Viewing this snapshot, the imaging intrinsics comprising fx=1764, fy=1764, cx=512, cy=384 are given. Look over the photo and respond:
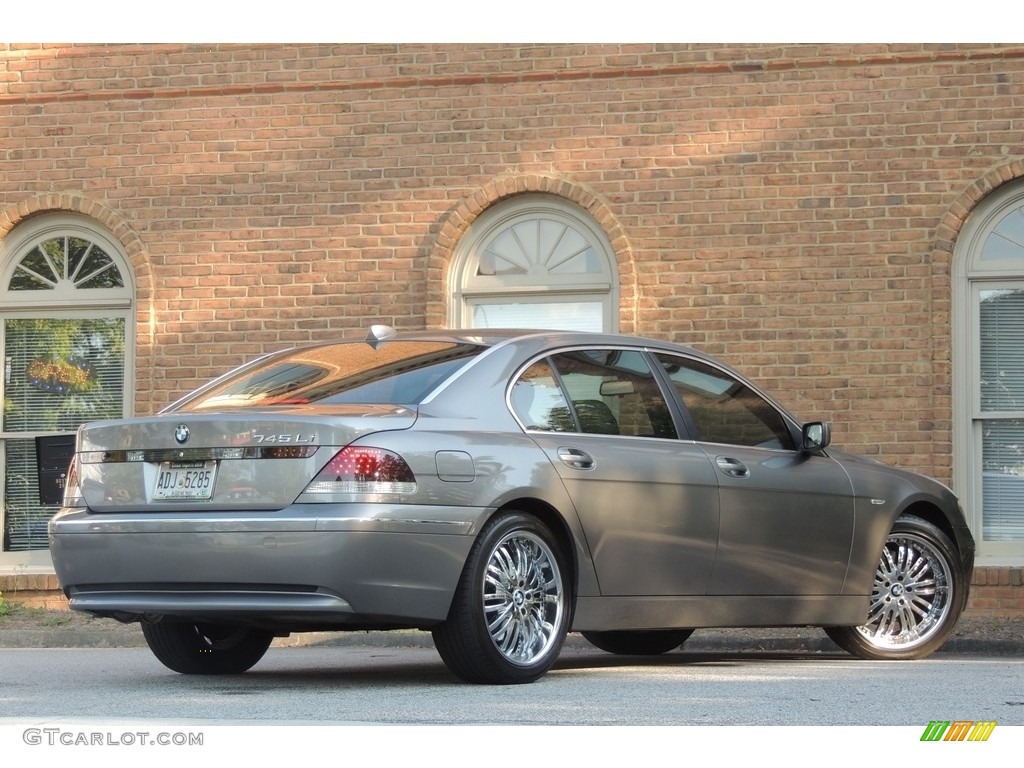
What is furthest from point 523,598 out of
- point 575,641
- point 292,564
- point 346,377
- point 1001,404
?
point 1001,404

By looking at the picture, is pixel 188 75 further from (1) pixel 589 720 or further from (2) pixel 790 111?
(1) pixel 589 720

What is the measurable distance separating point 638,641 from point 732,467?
182 centimetres

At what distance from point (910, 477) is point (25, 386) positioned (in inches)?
325

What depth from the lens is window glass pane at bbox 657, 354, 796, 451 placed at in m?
8.17

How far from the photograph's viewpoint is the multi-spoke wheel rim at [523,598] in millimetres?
6859

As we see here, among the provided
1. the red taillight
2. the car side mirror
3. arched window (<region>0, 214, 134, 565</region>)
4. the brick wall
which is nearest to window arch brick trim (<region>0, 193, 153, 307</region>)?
the brick wall

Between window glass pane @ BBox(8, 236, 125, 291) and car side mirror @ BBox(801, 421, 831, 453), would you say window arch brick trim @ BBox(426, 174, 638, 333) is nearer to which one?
window glass pane @ BBox(8, 236, 125, 291)

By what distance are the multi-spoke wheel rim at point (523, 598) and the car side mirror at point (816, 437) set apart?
1.91 metres

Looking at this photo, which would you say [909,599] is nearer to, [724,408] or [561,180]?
[724,408]

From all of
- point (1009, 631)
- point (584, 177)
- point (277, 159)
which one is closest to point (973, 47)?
point (584, 177)

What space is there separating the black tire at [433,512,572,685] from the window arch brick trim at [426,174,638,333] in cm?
634

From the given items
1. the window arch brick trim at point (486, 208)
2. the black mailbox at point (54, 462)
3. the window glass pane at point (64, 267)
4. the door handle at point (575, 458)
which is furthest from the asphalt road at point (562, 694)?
the window glass pane at point (64, 267)

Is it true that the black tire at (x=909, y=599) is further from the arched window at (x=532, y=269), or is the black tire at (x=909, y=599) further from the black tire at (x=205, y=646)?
the arched window at (x=532, y=269)

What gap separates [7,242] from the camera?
1455cm
